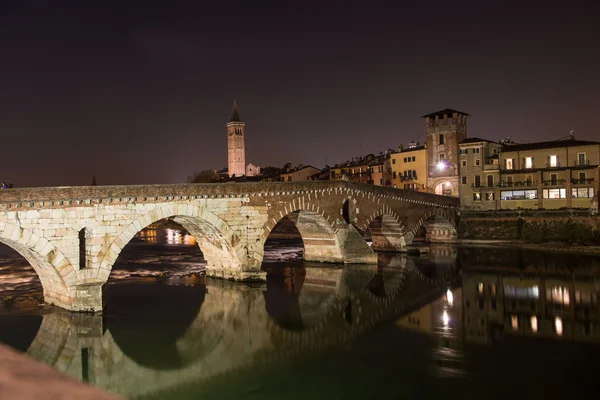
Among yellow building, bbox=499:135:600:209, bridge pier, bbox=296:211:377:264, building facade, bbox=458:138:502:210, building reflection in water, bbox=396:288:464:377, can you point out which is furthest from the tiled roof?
building reflection in water, bbox=396:288:464:377

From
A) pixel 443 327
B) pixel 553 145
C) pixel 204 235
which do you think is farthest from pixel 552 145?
pixel 204 235

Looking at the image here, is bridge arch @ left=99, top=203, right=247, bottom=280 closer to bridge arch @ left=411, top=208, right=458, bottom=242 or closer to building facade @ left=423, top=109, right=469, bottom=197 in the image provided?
bridge arch @ left=411, top=208, right=458, bottom=242

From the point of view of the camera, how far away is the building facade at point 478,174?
53.8m

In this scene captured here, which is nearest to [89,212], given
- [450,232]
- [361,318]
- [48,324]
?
[48,324]

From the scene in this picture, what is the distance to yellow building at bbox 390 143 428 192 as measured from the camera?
59.4 meters

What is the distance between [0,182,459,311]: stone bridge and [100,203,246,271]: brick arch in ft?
0.16

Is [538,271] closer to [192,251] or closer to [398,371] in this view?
[398,371]

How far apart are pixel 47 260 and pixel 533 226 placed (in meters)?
41.1

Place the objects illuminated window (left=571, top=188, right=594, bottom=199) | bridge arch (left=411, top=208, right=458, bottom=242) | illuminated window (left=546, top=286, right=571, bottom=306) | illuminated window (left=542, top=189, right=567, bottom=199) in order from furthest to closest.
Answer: illuminated window (left=542, top=189, right=567, bottom=199), bridge arch (left=411, top=208, right=458, bottom=242), illuminated window (left=571, top=188, right=594, bottom=199), illuminated window (left=546, top=286, right=571, bottom=306)

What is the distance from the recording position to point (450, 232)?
50.0m

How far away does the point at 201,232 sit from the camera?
26.6 m

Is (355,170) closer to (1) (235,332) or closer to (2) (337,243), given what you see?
(2) (337,243)

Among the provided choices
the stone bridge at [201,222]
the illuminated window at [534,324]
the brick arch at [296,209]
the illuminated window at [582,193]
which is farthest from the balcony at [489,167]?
the illuminated window at [534,324]

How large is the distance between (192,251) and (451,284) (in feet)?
75.5
